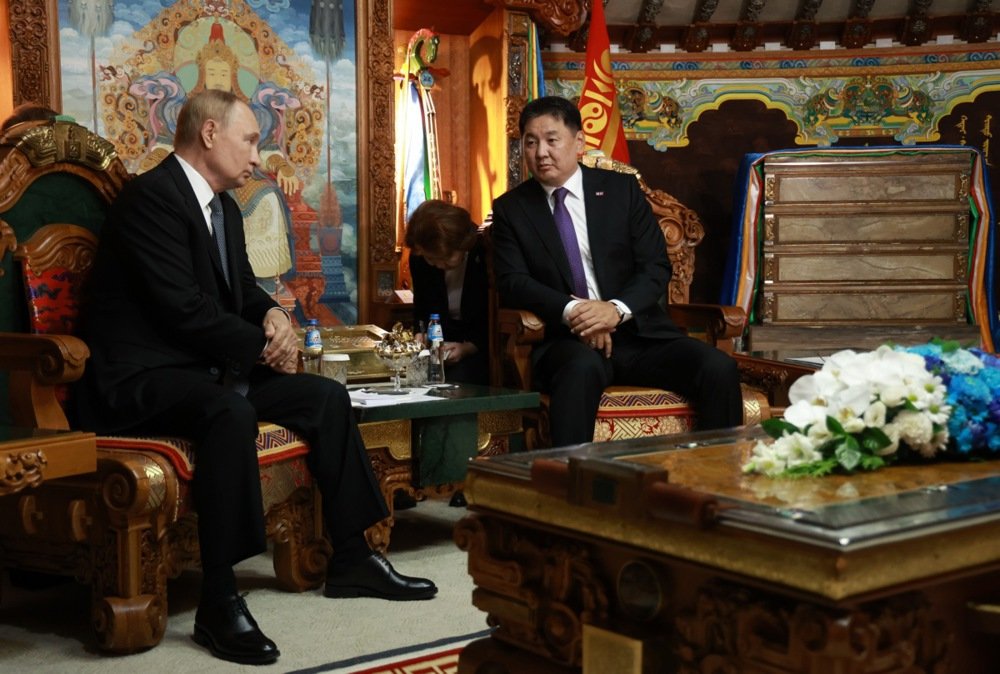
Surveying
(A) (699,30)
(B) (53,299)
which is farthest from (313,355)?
(A) (699,30)

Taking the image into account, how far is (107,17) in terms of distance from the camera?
4695mm

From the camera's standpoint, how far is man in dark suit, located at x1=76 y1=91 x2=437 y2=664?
2975 millimetres

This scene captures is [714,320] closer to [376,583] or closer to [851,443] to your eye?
[376,583]

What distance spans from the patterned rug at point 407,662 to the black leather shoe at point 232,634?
0.14 meters

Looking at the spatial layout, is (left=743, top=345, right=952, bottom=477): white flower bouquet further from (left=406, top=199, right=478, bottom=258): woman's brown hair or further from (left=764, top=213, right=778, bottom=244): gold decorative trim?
(left=764, top=213, right=778, bottom=244): gold decorative trim

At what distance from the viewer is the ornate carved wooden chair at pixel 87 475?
9.14 ft

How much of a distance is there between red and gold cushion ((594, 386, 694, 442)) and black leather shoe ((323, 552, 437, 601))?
0.93 m

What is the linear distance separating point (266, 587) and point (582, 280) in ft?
5.28

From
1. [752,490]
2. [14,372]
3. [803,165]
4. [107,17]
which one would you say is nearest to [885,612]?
[752,490]

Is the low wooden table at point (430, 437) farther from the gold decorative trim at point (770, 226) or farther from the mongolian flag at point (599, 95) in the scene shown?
the gold decorative trim at point (770, 226)

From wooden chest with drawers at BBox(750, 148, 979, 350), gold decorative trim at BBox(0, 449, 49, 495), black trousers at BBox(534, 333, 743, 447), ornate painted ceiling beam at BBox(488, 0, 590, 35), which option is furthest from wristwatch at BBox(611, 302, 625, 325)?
wooden chest with drawers at BBox(750, 148, 979, 350)

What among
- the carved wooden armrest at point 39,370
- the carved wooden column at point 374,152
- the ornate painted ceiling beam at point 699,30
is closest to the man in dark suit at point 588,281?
the carved wooden column at point 374,152

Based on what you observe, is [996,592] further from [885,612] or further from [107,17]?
[107,17]

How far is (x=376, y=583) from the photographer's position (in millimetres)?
3182
